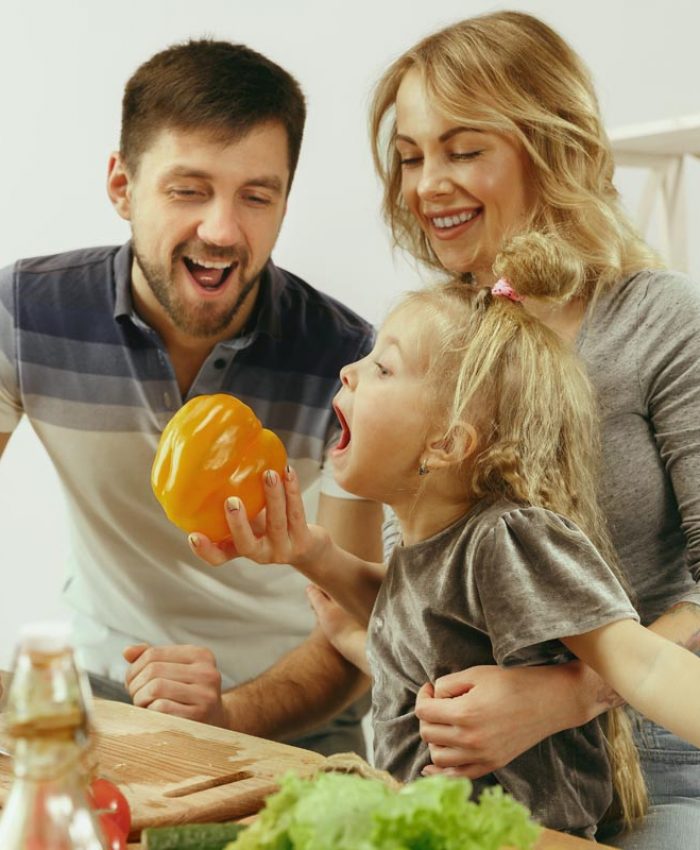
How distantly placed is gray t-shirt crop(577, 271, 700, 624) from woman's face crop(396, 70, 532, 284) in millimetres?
243

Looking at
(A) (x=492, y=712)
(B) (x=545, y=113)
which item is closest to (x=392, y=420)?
(A) (x=492, y=712)

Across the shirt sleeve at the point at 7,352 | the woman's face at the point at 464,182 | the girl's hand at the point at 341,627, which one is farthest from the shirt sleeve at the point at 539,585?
the shirt sleeve at the point at 7,352

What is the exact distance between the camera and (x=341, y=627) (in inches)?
66.9

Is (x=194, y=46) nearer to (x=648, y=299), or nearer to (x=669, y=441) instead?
(x=648, y=299)

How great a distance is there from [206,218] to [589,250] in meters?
0.68

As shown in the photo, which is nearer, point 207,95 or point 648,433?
point 648,433

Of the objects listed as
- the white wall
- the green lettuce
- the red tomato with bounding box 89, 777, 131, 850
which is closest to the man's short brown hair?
the white wall

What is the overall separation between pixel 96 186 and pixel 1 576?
125 centimetres

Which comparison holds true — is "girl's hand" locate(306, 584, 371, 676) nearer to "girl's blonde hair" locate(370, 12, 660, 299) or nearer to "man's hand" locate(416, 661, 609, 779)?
"man's hand" locate(416, 661, 609, 779)

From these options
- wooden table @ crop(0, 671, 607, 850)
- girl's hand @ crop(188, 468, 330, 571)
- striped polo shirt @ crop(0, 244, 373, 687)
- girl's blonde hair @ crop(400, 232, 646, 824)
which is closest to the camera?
wooden table @ crop(0, 671, 607, 850)

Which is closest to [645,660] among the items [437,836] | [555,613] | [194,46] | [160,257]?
[555,613]

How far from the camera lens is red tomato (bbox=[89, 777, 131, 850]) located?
3.14 feet

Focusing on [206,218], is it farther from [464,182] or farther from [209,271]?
[464,182]

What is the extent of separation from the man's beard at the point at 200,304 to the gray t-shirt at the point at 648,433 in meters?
0.70
